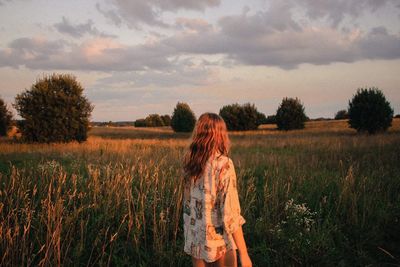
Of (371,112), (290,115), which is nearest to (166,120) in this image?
(290,115)

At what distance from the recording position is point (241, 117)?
4675 centimetres

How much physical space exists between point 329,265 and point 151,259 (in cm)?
236

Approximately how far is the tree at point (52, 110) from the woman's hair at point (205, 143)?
2039cm

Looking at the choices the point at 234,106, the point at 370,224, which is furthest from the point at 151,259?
the point at 234,106

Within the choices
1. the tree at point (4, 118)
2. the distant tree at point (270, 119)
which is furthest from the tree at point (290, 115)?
the tree at point (4, 118)

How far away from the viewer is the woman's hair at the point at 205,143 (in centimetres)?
256

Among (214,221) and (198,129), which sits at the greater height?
(198,129)

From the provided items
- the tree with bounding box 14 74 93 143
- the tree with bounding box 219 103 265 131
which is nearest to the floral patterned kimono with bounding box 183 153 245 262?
the tree with bounding box 14 74 93 143

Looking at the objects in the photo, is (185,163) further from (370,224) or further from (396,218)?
(396,218)

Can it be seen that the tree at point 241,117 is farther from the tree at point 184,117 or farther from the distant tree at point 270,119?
the distant tree at point 270,119

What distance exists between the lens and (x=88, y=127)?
2258 cm

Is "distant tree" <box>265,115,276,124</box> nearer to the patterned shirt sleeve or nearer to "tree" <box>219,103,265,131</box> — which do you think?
"tree" <box>219,103,265,131</box>

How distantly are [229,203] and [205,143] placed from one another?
534 millimetres

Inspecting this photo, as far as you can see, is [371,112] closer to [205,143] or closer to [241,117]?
[241,117]
